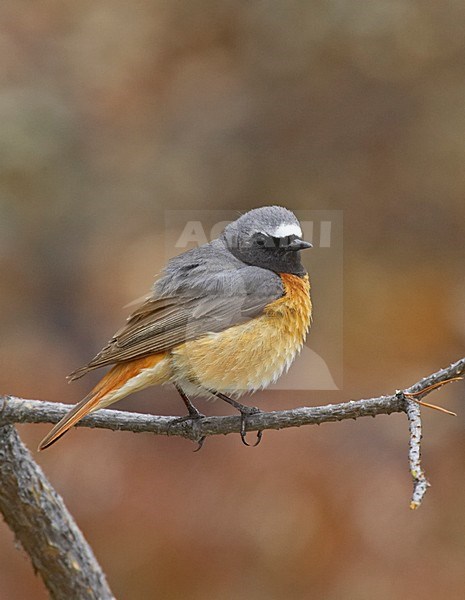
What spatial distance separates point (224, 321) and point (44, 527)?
117 centimetres

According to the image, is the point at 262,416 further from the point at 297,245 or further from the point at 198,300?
the point at 297,245

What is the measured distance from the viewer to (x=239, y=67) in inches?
326

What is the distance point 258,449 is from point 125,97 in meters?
3.45

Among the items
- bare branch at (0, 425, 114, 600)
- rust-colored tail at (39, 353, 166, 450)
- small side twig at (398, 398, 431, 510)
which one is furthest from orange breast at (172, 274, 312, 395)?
small side twig at (398, 398, 431, 510)

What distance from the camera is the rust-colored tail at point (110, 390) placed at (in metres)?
3.44

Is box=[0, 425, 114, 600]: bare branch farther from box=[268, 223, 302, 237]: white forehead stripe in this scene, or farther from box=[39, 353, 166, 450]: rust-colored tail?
box=[268, 223, 302, 237]: white forehead stripe

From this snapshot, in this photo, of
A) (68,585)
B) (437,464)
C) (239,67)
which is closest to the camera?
(68,585)

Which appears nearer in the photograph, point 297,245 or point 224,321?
point 224,321

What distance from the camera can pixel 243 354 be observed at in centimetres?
411

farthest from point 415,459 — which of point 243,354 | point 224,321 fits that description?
point 224,321

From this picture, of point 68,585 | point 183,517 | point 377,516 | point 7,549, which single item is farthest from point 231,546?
point 68,585

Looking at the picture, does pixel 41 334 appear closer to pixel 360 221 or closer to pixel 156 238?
Answer: pixel 156 238

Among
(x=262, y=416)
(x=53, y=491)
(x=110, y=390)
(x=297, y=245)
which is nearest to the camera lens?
(x=262, y=416)

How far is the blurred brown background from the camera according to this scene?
6.59 meters
